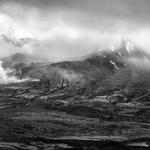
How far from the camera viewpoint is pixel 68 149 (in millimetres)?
187750

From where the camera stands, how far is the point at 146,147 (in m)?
200

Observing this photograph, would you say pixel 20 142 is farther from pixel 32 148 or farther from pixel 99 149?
Result: pixel 99 149

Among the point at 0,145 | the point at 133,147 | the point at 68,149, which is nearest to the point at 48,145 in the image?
the point at 68,149

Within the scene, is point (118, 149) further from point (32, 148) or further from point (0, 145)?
point (0, 145)

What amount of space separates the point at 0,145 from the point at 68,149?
31693mm

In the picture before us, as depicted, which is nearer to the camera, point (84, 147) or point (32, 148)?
point (32, 148)

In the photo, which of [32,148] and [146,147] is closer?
[32,148]

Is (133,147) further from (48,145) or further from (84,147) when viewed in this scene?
(48,145)

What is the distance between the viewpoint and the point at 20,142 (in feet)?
648

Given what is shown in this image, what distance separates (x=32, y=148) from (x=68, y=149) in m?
18.0

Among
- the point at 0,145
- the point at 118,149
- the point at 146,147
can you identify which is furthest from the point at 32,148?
the point at 146,147

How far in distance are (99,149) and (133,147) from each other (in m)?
19.1

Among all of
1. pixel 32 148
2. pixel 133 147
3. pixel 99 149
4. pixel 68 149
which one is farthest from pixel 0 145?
pixel 133 147

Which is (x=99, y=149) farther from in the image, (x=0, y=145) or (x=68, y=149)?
(x=0, y=145)
